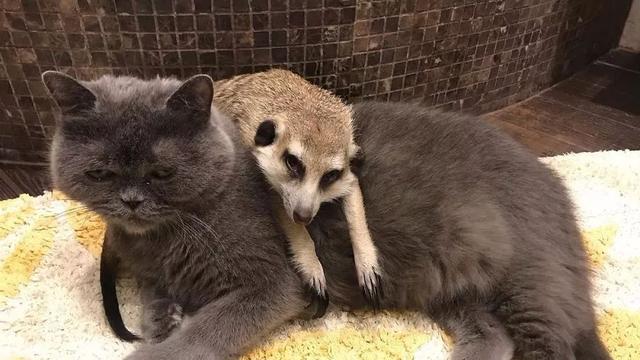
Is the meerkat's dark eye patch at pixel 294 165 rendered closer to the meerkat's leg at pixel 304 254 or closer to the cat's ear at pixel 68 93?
the meerkat's leg at pixel 304 254

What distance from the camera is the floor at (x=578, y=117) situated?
76.4 inches

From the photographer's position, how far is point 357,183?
1346 millimetres

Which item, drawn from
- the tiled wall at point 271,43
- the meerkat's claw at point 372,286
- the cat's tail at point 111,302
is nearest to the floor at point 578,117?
the tiled wall at point 271,43

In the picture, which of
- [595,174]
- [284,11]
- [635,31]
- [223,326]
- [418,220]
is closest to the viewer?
[223,326]

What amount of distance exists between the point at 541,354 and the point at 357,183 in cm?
56

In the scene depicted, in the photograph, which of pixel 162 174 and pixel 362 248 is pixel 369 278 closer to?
pixel 362 248

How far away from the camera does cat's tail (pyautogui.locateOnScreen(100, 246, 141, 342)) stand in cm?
128

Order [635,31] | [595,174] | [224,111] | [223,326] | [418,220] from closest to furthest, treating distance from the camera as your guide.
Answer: [223,326] → [418,220] → [224,111] → [595,174] → [635,31]

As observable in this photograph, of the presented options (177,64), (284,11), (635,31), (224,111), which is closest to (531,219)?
(224,111)

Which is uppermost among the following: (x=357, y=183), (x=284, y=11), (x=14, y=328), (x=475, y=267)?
(x=284, y=11)

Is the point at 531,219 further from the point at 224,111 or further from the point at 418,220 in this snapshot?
the point at 224,111

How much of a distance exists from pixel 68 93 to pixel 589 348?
48.4 inches

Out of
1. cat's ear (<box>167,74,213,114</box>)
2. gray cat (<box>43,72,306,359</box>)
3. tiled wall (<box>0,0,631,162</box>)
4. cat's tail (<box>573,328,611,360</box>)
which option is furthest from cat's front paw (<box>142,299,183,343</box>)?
cat's tail (<box>573,328,611,360</box>)

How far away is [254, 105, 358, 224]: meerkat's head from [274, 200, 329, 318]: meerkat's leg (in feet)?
0.20
